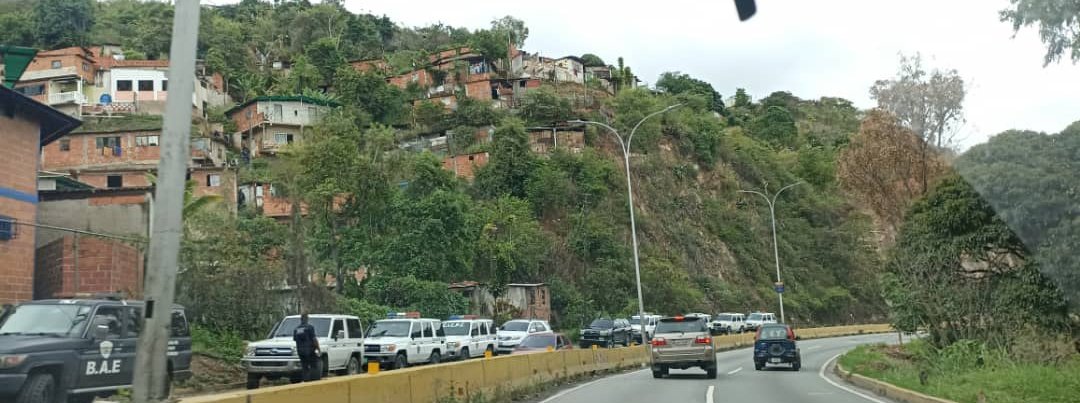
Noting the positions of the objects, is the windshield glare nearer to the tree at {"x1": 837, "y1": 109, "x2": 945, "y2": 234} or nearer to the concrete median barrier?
the concrete median barrier

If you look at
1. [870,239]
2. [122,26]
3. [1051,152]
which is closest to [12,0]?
[122,26]

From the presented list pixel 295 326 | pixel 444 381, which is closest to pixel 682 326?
pixel 295 326

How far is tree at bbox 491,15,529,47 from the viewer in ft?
338

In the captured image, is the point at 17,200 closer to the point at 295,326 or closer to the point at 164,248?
the point at 295,326

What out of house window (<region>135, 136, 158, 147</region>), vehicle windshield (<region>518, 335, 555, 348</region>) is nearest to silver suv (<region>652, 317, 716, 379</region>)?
vehicle windshield (<region>518, 335, 555, 348</region>)

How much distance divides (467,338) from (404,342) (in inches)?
200

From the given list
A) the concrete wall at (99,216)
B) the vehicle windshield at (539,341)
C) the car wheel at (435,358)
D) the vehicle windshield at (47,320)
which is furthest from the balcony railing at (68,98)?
the vehicle windshield at (47,320)

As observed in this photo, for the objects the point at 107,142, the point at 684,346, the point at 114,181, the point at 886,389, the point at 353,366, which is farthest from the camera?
the point at 107,142

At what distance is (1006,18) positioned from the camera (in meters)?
14.9

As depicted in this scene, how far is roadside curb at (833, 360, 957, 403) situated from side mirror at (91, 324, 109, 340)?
13.9 metres

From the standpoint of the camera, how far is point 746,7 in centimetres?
453

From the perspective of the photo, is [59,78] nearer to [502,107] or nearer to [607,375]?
[502,107]

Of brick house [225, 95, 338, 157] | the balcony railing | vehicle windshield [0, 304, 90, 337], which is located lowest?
vehicle windshield [0, 304, 90, 337]

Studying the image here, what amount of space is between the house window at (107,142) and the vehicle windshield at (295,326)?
4834 centimetres
